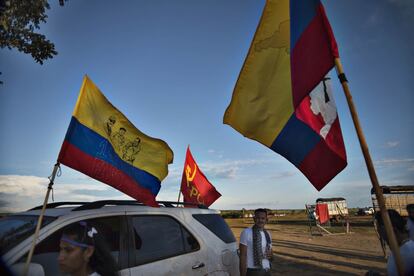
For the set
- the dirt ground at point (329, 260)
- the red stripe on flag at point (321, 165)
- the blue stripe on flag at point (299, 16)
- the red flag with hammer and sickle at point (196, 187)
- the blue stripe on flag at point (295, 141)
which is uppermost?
the blue stripe on flag at point (299, 16)

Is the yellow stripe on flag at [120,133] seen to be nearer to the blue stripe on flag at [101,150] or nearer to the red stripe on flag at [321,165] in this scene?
the blue stripe on flag at [101,150]

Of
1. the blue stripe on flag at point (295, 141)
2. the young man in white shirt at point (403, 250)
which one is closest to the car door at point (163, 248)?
Answer: the blue stripe on flag at point (295, 141)

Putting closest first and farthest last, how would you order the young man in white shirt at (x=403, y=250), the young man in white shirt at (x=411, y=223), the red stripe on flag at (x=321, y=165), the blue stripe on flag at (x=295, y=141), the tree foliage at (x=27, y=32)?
the young man in white shirt at (x=403, y=250) < the red stripe on flag at (x=321, y=165) < the blue stripe on flag at (x=295, y=141) < the young man in white shirt at (x=411, y=223) < the tree foliage at (x=27, y=32)

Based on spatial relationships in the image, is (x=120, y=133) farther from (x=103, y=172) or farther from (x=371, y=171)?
(x=371, y=171)

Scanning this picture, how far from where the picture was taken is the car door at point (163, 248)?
3.85 meters

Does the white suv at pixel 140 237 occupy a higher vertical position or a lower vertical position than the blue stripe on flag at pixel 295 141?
lower

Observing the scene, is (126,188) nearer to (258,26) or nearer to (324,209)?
(258,26)

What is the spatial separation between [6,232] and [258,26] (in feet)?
11.5

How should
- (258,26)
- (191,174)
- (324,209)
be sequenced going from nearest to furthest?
(258,26)
(191,174)
(324,209)

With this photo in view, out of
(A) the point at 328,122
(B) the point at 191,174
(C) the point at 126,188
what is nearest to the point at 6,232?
(C) the point at 126,188

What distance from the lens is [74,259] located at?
111 inches

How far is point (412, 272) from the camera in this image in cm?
305

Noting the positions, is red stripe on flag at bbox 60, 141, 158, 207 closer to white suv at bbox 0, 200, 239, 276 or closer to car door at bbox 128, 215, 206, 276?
white suv at bbox 0, 200, 239, 276

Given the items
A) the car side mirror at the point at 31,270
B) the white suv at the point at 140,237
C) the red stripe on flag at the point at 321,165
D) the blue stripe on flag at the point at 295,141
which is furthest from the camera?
the blue stripe on flag at the point at 295,141
